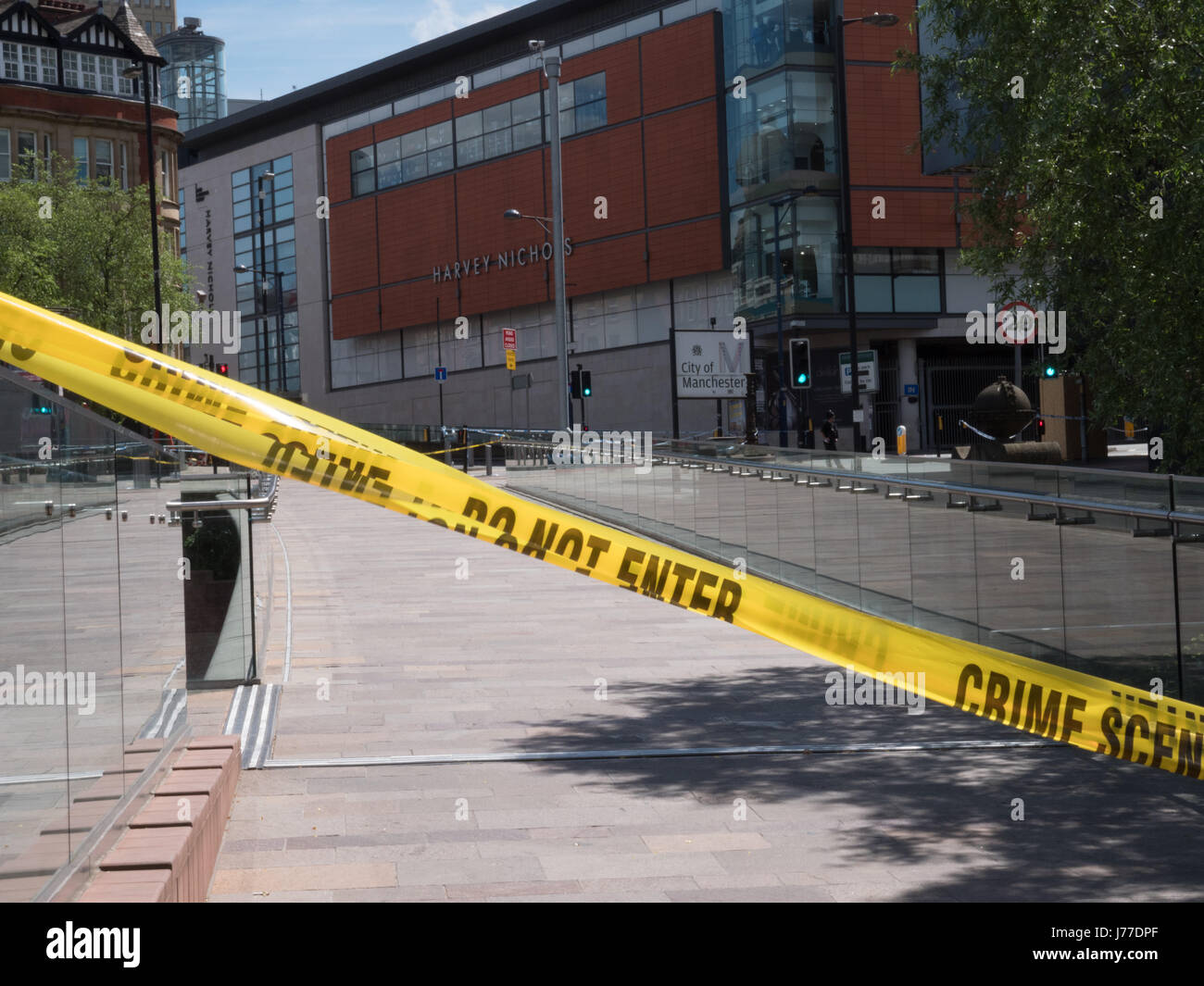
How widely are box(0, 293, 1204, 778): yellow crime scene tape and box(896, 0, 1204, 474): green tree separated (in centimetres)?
523

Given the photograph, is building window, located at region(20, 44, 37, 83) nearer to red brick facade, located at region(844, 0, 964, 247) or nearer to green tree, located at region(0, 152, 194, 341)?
green tree, located at region(0, 152, 194, 341)

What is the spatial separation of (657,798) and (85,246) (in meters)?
49.9

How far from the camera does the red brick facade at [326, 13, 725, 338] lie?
58.9 meters

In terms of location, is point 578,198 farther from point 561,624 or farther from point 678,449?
point 561,624

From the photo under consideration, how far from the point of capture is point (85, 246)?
51.9 meters

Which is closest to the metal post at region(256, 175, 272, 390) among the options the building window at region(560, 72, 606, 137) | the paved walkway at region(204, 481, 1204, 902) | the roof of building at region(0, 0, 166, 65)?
the roof of building at region(0, 0, 166, 65)

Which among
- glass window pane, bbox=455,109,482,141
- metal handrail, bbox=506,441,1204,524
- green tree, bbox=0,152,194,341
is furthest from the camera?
glass window pane, bbox=455,109,482,141

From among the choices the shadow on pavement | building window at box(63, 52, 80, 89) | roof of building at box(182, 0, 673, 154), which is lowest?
the shadow on pavement

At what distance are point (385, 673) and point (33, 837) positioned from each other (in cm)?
701

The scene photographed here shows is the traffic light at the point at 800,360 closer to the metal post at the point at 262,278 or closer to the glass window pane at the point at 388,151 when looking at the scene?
the glass window pane at the point at 388,151

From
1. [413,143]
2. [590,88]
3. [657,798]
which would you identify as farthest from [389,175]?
[657,798]

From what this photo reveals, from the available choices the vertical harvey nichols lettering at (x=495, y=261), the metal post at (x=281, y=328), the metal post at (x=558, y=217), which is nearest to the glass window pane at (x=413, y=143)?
the vertical harvey nichols lettering at (x=495, y=261)

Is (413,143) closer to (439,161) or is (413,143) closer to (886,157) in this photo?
(439,161)
